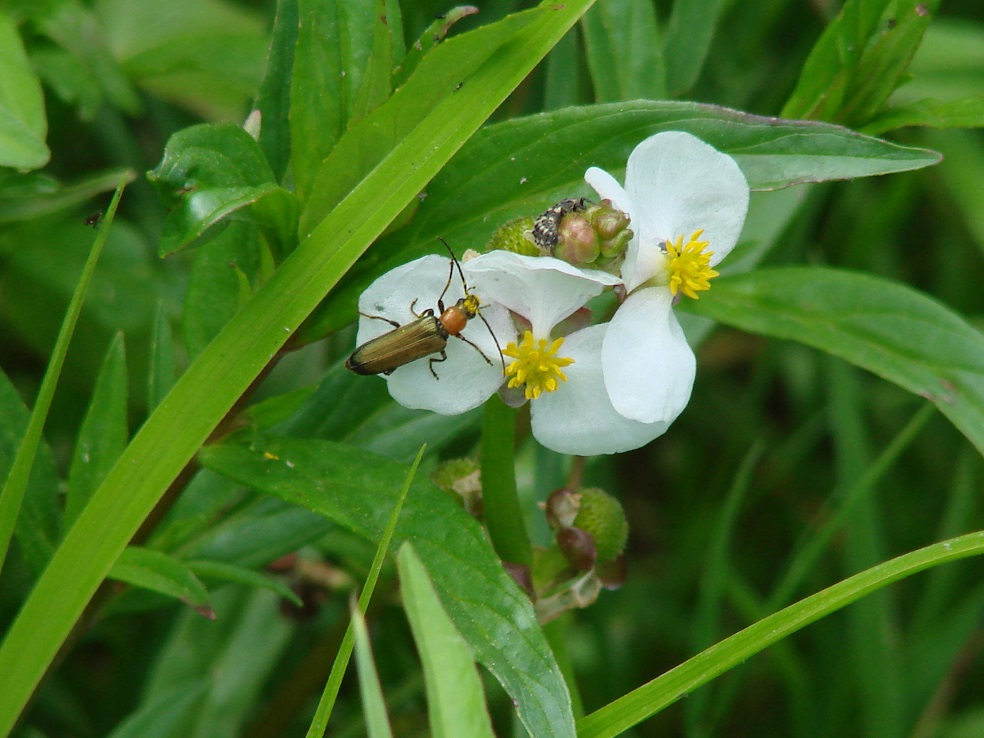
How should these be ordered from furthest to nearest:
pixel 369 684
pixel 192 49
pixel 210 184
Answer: pixel 192 49 < pixel 210 184 < pixel 369 684

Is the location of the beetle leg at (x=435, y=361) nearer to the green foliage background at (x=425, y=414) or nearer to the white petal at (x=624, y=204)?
the green foliage background at (x=425, y=414)

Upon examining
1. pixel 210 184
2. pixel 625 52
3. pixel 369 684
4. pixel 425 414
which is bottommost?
pixel 369 684

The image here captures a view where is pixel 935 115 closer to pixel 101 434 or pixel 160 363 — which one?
pixel 160 363

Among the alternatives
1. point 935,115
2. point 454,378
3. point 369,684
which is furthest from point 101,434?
point 935,115

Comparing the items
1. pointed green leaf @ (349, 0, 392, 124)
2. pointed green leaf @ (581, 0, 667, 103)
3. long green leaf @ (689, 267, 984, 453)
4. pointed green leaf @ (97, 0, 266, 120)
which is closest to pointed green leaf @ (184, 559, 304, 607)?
pointed green leaf @ (349, 0, 392, 124)

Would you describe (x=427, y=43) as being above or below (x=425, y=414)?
above

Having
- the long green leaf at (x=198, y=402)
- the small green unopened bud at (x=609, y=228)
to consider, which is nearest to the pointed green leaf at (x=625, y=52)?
the long green leaf at (x=198, y=402)

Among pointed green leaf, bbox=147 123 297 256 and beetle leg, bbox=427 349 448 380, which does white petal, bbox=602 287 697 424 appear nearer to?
beetle leg, bbox=427 349 448 380
